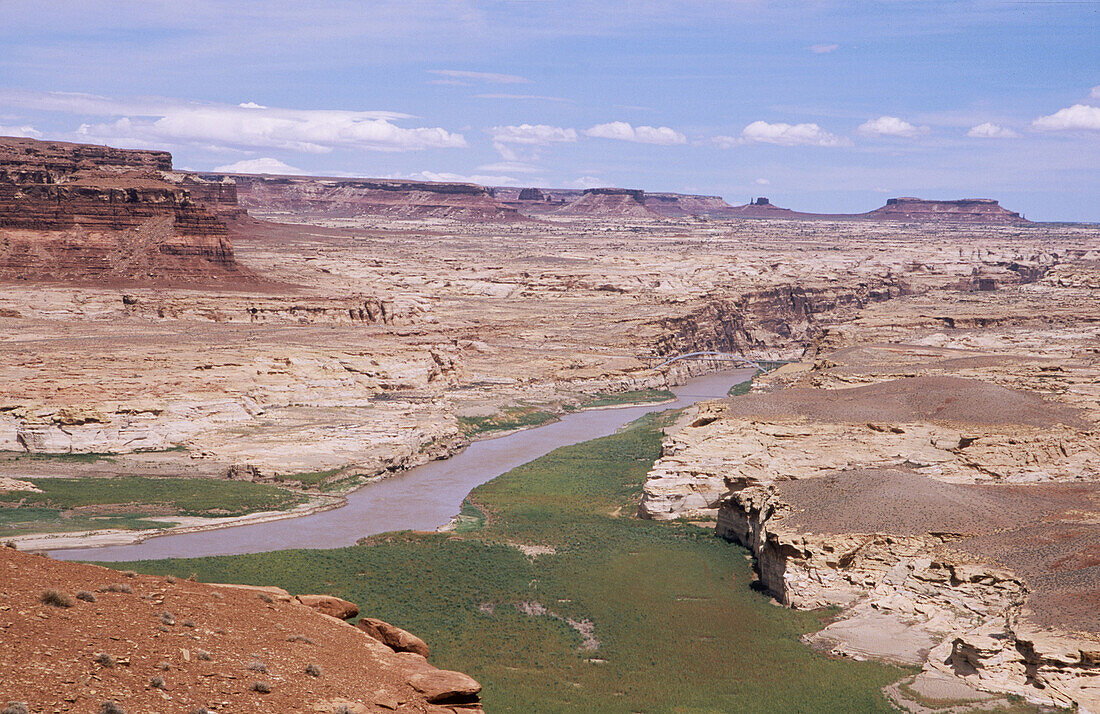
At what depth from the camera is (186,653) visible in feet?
49.7

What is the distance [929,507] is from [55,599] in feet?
86.1

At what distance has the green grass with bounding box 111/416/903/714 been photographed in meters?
25.7

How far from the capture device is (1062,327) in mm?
96188


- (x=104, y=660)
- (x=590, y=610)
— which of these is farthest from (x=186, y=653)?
(x=590, y=610)

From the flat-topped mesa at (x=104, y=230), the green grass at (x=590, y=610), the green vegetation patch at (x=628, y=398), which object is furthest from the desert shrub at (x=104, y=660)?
the flat-topped mesa at (x=104, y=230)

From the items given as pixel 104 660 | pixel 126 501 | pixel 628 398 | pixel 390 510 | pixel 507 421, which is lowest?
pixel 390 510

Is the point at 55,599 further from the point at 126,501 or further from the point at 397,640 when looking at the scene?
the point at 126,501

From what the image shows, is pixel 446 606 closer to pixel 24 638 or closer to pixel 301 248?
pixel 24 638

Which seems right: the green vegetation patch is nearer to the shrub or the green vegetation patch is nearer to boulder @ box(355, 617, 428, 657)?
boulder @ box(355, 617, 428, 657)

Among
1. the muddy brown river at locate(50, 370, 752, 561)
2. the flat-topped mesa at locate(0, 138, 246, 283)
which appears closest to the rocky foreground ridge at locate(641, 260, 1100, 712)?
the muddy brown river at locate(50, 370, 752, 561)

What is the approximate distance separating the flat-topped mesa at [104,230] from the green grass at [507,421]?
45.7m

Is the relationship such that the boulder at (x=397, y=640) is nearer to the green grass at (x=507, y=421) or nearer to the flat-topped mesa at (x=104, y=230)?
the green grass at (x=507, y=421)

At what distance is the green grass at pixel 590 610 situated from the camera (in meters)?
25.7

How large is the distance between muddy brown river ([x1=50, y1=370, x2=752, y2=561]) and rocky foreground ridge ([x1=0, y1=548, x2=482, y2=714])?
76.0 ft
